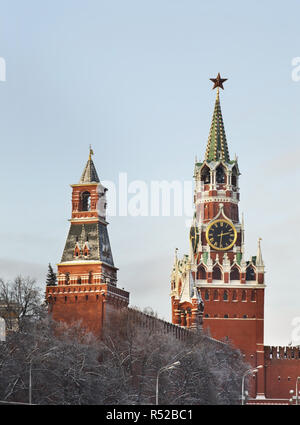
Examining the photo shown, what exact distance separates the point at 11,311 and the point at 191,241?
236 feet

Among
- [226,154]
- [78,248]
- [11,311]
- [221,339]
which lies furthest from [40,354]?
[226,154]

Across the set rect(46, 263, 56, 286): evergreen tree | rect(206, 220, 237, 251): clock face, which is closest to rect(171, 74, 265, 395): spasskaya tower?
rect(206, 220, 237, 251): clock face

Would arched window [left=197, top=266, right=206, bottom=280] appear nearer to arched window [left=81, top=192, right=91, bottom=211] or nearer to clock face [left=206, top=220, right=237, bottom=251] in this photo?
clock face [left=206, top=220, right=237, bottom=251]

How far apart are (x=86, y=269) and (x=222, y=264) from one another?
204ft

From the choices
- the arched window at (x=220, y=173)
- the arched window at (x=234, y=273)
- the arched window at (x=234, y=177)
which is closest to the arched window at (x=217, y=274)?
the arched window at (x=234, y=273)

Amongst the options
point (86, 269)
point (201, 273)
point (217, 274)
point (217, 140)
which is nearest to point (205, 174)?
point (217, 140)

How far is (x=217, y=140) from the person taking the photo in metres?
170

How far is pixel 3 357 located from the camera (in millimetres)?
81562

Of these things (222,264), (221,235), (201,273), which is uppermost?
(221,235)

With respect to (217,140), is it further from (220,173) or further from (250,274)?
(250,274)

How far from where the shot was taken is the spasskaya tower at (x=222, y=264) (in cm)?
15938

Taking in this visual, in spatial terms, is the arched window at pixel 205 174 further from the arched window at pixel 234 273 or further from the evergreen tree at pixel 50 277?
the evergreen tree at pixel 50 277

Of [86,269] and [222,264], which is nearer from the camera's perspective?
[86,269]
